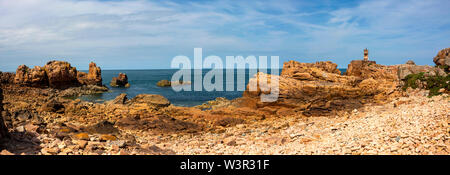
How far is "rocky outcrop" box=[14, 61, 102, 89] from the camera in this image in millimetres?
50875

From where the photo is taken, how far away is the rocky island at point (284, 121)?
1076 centimetres

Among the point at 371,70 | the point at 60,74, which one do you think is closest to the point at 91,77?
the point at 60,74

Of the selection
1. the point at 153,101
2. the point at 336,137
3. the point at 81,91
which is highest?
the point at 153,101

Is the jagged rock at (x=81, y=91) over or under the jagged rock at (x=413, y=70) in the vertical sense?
under

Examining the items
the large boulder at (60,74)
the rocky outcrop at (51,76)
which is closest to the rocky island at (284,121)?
the rocky outcrop at (51,76)

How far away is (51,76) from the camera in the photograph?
54.0 meters

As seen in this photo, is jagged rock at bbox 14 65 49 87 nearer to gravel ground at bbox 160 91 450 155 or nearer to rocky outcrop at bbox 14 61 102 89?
rocky outcrop at bbox 14 61 102 89

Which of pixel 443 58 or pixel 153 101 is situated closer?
pixel 153 101

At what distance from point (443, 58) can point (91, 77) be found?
65076mm

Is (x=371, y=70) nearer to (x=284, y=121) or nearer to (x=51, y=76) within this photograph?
(x=284, y=121)

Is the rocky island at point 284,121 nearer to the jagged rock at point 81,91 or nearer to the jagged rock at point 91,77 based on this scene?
the jagged rock at point 81,91
